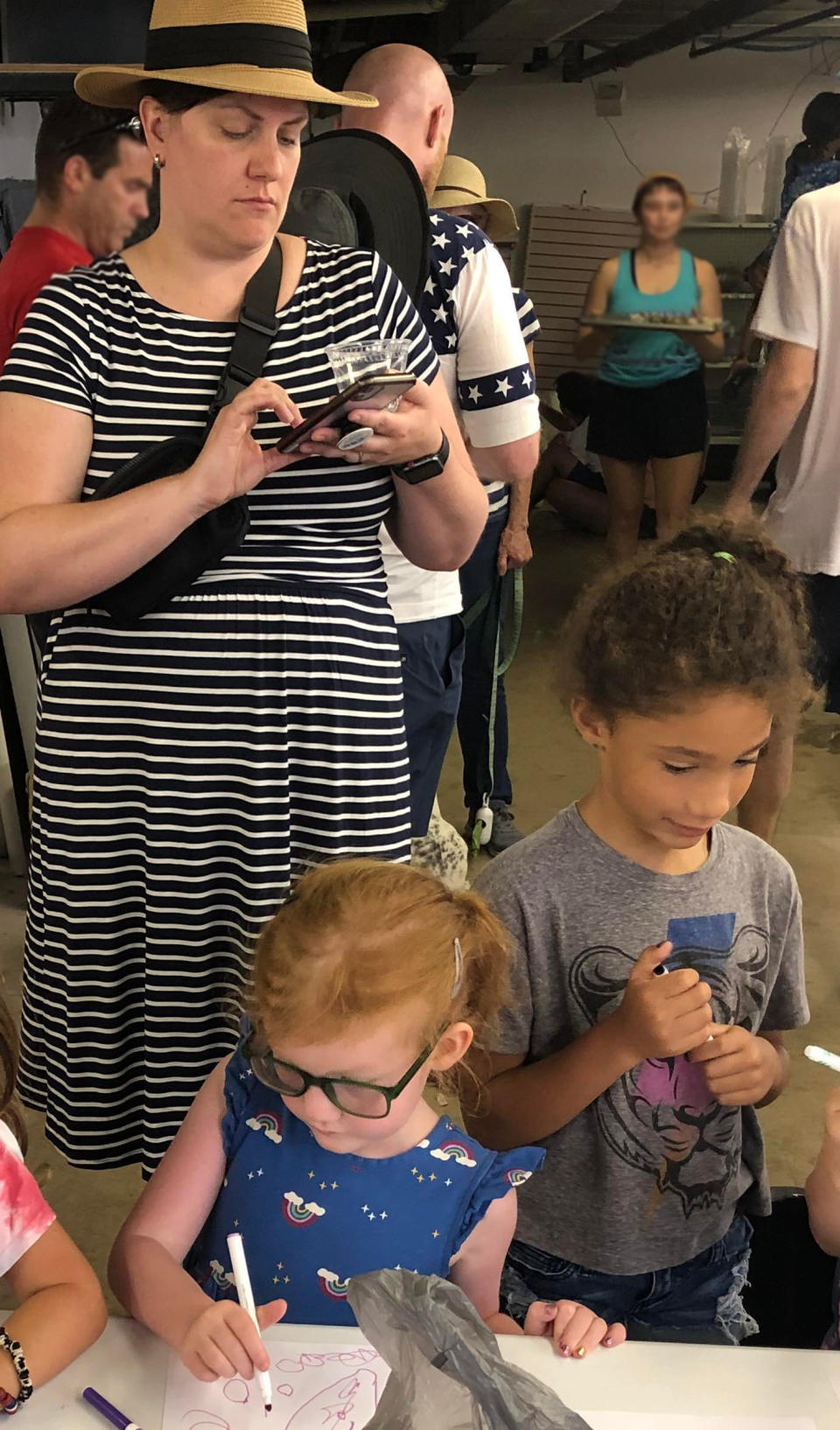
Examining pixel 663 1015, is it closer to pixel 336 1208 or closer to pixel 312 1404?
pixel 336 1208

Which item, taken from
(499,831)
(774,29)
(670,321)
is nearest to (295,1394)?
(670,321)

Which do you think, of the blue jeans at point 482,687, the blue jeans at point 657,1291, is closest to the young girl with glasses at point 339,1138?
the blue jeans at point 657,1291

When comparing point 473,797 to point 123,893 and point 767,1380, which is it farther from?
point 767,1380

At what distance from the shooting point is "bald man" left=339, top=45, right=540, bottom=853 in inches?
75.9

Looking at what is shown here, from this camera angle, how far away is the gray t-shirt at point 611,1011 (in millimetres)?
1255

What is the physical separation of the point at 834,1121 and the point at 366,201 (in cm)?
122

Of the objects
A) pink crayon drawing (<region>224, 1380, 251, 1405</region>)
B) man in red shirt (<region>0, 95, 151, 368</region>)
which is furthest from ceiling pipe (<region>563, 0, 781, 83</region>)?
pink crayon drawing (<region>224, 1380, 251, 1405</region>)

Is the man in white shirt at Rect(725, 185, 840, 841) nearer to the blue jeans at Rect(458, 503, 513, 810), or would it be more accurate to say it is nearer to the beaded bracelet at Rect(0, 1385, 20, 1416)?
the blue jeans at Rect(458, 503, 513, 810)

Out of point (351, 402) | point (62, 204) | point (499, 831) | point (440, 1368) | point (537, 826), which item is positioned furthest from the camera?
point (537, 826)

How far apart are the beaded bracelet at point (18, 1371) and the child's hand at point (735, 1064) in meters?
0.64

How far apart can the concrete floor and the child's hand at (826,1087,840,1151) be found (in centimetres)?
53

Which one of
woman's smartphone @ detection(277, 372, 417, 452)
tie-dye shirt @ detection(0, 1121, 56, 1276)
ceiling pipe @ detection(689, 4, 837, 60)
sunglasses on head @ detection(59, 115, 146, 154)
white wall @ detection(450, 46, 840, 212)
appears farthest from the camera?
ceiling pipe @ detection(689, 4, 837, 60)

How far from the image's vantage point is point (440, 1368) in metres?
0.67

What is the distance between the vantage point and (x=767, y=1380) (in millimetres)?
876
